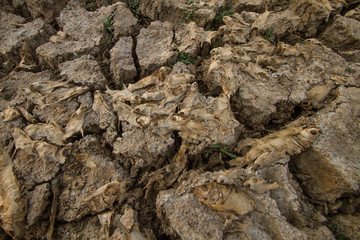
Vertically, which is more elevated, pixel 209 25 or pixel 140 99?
pixel 209 25

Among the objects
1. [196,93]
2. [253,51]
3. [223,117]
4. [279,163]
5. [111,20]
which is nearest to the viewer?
[279,163]

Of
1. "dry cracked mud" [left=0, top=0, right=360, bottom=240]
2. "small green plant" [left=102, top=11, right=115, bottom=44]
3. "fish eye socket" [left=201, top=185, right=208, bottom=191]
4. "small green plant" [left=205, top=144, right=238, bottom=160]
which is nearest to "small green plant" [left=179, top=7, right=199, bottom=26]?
"dry cracked mud" [left=0, top=0, right=360, bottom=240]

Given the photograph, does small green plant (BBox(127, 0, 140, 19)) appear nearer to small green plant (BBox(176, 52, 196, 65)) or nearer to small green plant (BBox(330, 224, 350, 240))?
small green plant (BBox(176, 52, 196, 65))

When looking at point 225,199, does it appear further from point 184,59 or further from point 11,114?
point 11,114

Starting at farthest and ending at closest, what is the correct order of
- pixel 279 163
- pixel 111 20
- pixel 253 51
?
pixel 111 20
pixel 253 51
pixel 279 163

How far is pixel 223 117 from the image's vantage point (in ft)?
5.85

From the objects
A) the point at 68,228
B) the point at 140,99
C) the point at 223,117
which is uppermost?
the point at 140,99

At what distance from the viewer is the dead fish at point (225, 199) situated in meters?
1.42

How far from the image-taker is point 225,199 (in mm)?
1413

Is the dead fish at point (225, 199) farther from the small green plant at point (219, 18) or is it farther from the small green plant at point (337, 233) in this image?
the small green plant at point (219, 18)

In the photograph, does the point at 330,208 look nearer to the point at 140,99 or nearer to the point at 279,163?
the point at 279,163

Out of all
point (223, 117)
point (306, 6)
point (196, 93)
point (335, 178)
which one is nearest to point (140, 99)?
point (196, 93)

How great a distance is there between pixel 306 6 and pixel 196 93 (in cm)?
188

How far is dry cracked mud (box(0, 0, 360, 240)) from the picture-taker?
1.52m
